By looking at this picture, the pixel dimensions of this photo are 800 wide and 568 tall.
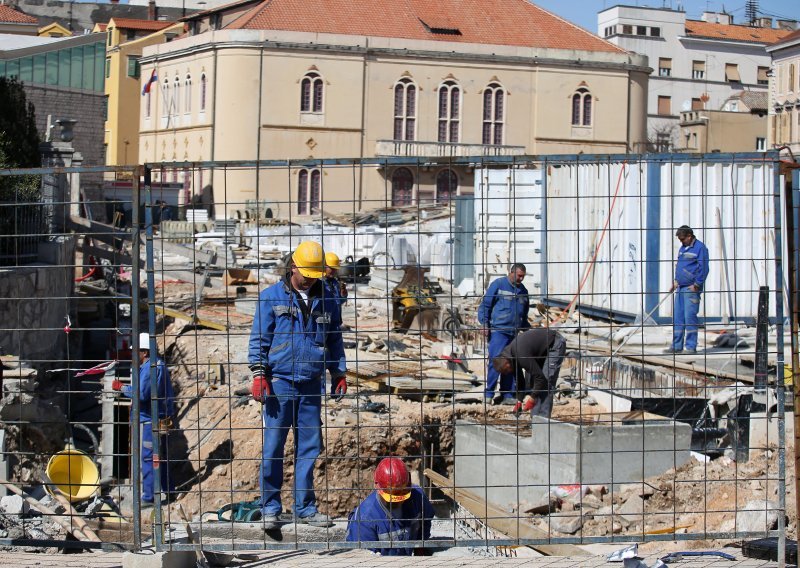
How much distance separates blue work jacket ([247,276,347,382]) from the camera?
6.62 meters

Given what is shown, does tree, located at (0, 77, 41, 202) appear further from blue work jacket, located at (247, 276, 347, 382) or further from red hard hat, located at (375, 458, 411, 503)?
red hard hat, located at (375, 458, 411, 503)

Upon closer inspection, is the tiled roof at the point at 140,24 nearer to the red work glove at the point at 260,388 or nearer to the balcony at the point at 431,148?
the balcony at the point at 431,148

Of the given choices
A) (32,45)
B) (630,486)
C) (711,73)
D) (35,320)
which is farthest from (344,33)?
(630,486)

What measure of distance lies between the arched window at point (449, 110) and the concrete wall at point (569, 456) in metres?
47.7

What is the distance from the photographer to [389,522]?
631 centimetres

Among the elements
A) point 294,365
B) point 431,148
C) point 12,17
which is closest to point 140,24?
point 12,17

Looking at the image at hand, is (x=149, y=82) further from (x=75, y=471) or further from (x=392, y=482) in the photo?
(x=392, y=482)

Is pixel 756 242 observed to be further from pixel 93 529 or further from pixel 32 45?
pixel 32 45

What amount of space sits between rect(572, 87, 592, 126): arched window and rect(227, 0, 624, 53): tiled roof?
232 cm

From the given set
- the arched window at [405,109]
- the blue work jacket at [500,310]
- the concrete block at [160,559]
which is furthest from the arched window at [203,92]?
the concrete block at [160,559]

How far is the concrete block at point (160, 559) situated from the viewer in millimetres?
5609

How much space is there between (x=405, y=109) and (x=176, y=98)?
12.0m

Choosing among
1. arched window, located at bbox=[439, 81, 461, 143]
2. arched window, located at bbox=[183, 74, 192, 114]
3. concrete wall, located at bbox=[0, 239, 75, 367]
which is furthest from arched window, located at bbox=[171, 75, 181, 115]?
concrete wall, located at bbox=[0, 239, 75, 367]

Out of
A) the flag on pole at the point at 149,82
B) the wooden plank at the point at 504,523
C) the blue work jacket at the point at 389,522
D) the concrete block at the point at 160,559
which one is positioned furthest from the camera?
the flag on pole at the point at 149,82
